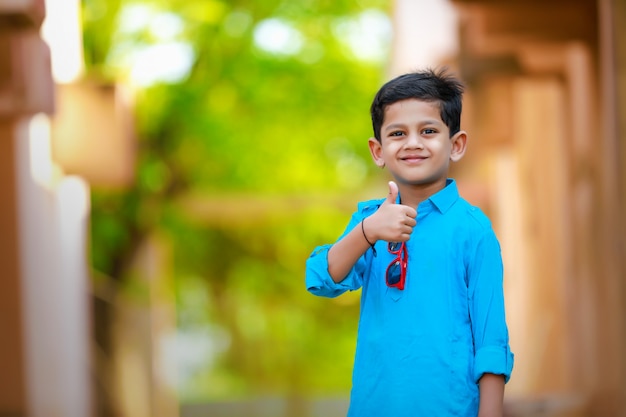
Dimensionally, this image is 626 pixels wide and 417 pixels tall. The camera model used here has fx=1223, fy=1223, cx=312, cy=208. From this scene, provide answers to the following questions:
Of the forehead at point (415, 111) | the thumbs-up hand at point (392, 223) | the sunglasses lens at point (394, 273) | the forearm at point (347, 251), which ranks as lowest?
the sunglasses lens at point (394, 273)

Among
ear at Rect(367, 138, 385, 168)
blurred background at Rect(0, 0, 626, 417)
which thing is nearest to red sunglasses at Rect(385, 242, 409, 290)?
ear at Rect(367, 138, 385, 168)

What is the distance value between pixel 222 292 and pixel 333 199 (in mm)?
6487

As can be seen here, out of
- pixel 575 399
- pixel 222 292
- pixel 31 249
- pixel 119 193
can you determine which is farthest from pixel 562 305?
pixel 222 292

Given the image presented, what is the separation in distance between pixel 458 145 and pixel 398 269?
1.07 ft

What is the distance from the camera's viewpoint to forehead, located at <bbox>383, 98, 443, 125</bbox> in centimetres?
258

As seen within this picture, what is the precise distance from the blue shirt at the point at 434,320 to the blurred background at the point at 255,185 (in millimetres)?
3000

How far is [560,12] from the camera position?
23.7ft

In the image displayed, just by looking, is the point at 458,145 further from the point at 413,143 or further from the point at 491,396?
the point at 491,396

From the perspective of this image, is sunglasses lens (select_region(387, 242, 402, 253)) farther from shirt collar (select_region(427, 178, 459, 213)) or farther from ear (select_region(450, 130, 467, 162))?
ear (select_region(450, 130, 467, 162))

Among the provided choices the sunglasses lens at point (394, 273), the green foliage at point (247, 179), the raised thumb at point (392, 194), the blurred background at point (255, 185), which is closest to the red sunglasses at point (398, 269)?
the sunglasses lens at point (394, 273)

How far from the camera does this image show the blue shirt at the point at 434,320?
247 cm

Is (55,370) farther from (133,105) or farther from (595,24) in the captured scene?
(595,24)

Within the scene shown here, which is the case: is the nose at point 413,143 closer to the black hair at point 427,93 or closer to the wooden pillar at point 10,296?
the black hair at point 427,93

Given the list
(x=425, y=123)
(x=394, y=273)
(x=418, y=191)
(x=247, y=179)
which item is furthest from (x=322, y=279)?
(x=247, y=179)
